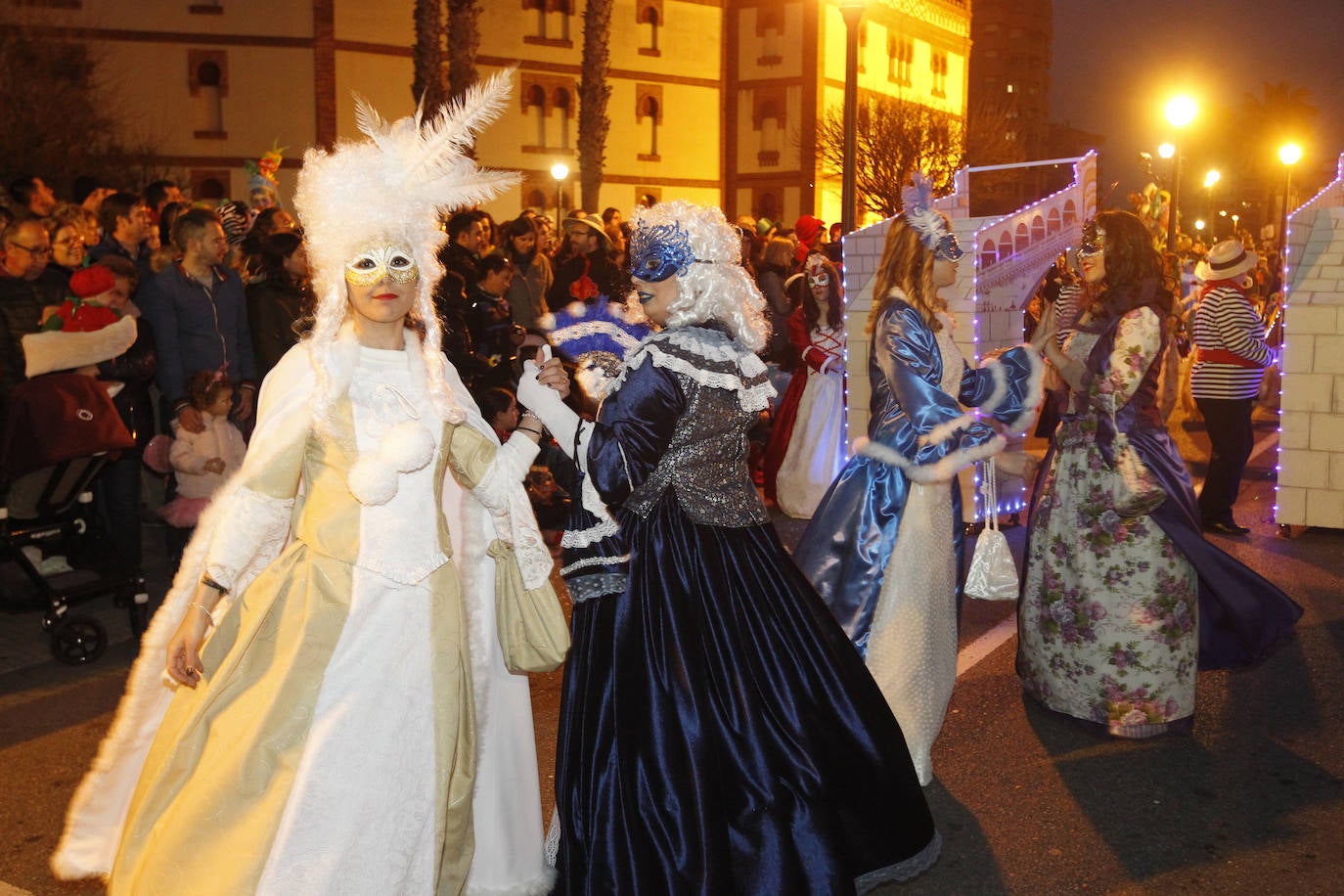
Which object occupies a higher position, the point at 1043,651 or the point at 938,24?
the point at 938,24

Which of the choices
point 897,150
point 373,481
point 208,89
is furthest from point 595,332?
point 208,89

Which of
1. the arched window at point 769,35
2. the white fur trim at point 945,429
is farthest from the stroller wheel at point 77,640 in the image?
the arched window at point 769,35

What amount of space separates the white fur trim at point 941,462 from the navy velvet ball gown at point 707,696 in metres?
1.14

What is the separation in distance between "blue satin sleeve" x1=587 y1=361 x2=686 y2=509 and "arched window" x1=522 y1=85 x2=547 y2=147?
3873 cm

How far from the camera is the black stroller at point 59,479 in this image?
6148 millimetres

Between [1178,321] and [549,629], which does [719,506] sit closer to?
[549,629]

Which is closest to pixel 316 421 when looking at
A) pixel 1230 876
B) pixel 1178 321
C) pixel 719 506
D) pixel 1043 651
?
pixel 719 506

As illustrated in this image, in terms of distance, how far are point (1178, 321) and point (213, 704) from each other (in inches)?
452

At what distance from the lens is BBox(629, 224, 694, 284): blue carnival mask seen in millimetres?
3662

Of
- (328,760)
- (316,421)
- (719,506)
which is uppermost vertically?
(316,421)

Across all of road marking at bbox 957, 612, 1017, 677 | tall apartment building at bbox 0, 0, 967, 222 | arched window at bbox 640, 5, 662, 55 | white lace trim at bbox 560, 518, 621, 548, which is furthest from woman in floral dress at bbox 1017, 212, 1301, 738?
arched window at bbox 640, 5, 662, 55

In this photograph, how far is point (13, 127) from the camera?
27359 mm

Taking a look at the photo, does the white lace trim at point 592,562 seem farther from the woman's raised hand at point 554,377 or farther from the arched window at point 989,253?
the arched window at point 989,253

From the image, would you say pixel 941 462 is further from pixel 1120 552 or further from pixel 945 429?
pixel 1120 552
